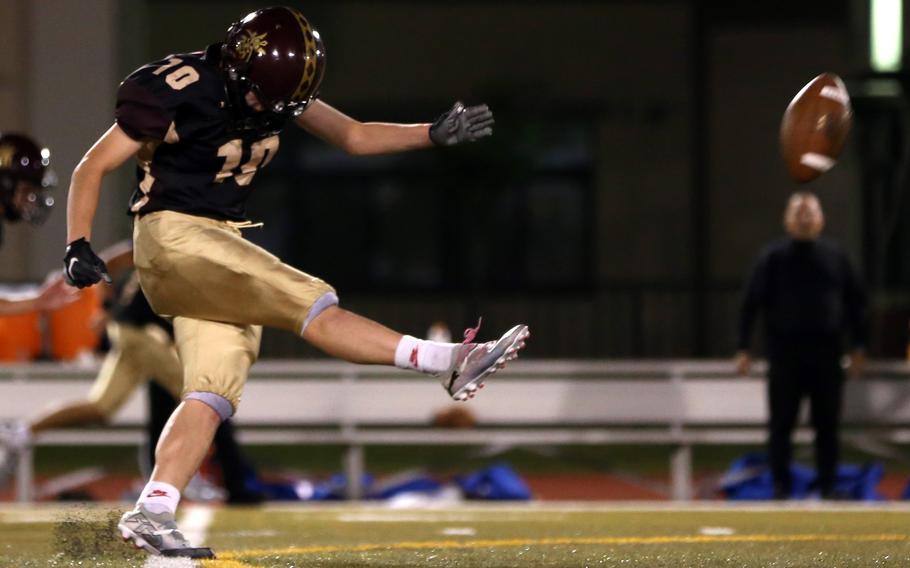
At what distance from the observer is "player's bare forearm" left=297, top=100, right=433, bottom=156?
556 centimetres

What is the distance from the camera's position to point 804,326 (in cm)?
907

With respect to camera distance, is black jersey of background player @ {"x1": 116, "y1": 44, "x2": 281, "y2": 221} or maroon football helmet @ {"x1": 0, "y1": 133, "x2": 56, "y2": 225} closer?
black jersey of background player @ {"x1": 116, "y1": 44, "x2": 281, "y2": 221}

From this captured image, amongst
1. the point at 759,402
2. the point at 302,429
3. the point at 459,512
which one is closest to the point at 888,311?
the point at 759,402

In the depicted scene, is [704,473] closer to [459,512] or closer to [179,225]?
[459,512]

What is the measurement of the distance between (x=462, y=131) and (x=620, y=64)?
14.3 metres

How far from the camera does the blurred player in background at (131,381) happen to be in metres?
8.51

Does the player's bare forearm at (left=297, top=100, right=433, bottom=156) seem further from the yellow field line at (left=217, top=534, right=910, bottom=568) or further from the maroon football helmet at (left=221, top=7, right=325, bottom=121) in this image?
the yellow field line at (left=217, top=534, right=910, bottom=568)

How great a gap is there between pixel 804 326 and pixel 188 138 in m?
4.80

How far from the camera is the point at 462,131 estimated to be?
18.0ft

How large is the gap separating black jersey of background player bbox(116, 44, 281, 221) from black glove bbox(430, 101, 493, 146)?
20.8 inches

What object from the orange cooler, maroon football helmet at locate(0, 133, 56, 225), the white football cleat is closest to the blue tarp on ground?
maroon football helmet at locate(0, 133, 56, 225)

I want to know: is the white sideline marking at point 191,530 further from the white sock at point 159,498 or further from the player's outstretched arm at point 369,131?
the player's outstretched arm at point 369,131

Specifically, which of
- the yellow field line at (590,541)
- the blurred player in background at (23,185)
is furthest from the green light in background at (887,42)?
the blurred player in background at (23,185)

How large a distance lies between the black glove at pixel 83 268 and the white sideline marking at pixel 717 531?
2761 mm
